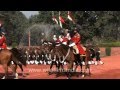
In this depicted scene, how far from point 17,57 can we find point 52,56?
1.01 metres

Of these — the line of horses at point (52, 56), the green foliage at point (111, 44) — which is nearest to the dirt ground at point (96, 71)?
the line of horses at point (52, 56)

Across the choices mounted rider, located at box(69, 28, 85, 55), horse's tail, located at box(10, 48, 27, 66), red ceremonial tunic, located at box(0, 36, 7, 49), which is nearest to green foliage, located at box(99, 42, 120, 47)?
mounted rider, located at box(69, 28, 85, 55)

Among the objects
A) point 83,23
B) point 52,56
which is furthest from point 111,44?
point 52,56

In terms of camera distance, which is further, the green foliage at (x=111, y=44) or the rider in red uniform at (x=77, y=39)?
the green foliage at (x=111, y=44)

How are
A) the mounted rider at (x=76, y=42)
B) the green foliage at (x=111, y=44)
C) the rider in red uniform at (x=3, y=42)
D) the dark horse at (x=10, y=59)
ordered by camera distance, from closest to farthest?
Result: the rider in red uniform at (x=3, y=42) → the dark horse at (x=10, y=59) → the mounted rider at (x=76, y=42) → the green foliage at (x=111, y=44)

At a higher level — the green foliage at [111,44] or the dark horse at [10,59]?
the green foliage at [111,44]

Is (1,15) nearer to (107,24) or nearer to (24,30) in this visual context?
(24,30)

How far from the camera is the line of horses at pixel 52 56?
90.3 ft

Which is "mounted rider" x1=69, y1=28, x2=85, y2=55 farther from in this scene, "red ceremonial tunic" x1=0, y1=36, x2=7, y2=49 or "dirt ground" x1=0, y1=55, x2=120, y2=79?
"red ceremonial tunic" x1=0, y1=36, x2=7, y2=49

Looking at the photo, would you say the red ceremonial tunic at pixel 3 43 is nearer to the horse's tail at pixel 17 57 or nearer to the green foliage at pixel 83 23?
the green foliage at pixel 83 23

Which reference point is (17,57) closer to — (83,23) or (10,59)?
(10,59)

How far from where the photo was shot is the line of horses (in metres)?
27.5

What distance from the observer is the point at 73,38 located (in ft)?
91.0
